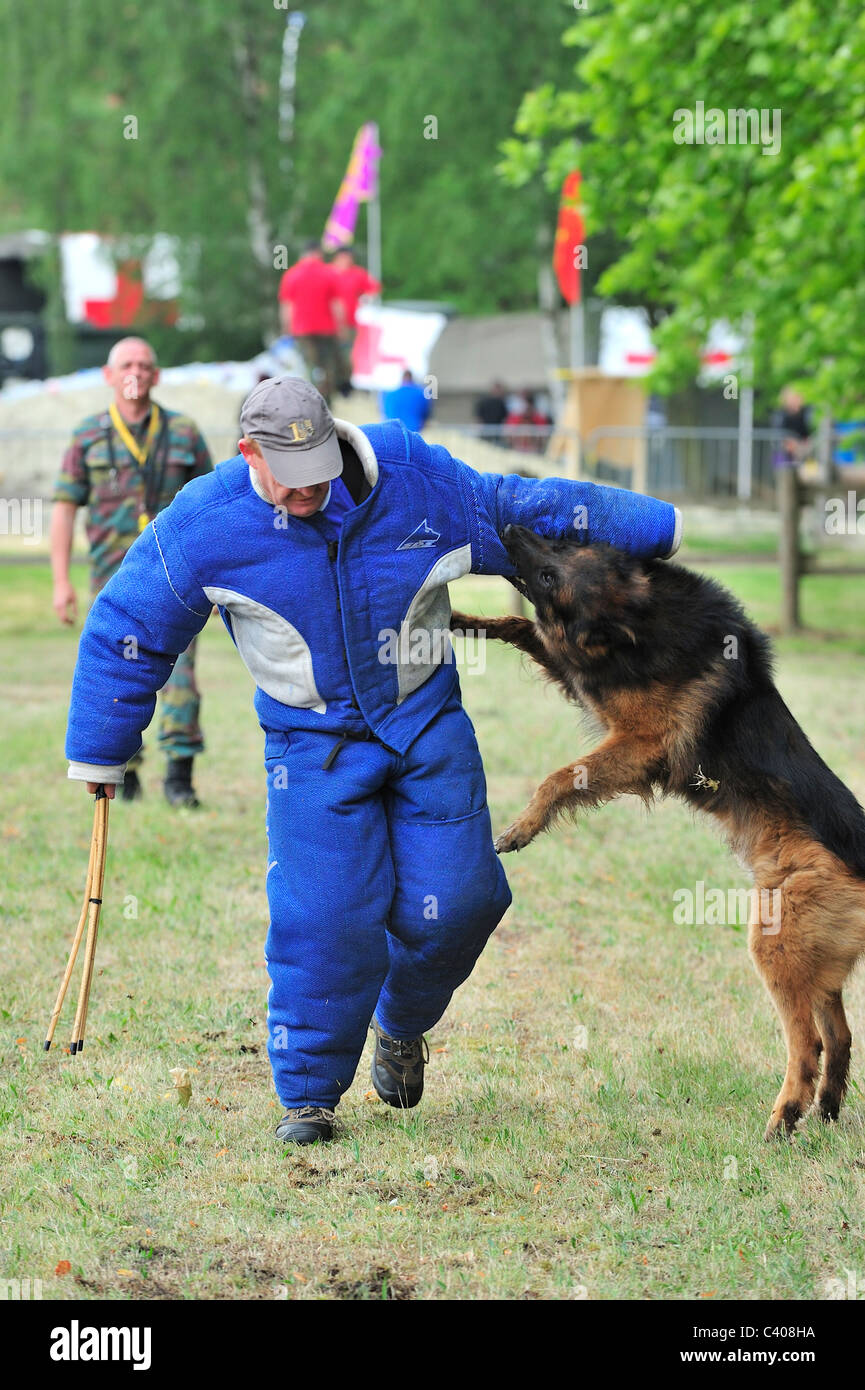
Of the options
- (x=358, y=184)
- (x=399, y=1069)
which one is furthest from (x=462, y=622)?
(x=358, y=184)

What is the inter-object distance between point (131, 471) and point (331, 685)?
384 cm

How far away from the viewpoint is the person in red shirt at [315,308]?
13.3 meters

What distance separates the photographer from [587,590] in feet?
12.6

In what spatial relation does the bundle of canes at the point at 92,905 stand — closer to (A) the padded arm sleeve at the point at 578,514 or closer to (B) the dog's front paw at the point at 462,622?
(B) the dog's front paw at the point at 462,622

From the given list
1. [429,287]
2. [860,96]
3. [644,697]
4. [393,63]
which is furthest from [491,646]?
[429,287]

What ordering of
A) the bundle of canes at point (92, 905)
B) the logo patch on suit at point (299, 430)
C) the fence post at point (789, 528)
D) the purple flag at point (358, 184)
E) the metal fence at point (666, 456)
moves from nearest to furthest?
the logo patch on suit at point (299, 430) → the bundle of canes at point (92, 905) → the fence post at point (789, 528) → the metal fence at point (666, 456) → the purple flag at point (358, 184)

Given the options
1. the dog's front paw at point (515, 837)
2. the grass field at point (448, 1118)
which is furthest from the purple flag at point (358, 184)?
the dog's front paw at point (515, 837)

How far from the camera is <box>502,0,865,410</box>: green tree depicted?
938 cm

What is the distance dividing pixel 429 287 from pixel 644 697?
27.9 m

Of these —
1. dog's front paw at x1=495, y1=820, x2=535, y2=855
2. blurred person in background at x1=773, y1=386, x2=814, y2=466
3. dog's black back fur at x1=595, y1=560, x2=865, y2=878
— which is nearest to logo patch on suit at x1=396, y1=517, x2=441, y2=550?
dog's black back fur at x1=595, y1=560, x2=865, y2=878

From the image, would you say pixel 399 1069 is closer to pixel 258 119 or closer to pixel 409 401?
pixel 409 401

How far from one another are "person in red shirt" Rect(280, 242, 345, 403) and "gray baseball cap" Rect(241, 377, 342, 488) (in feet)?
33.6
